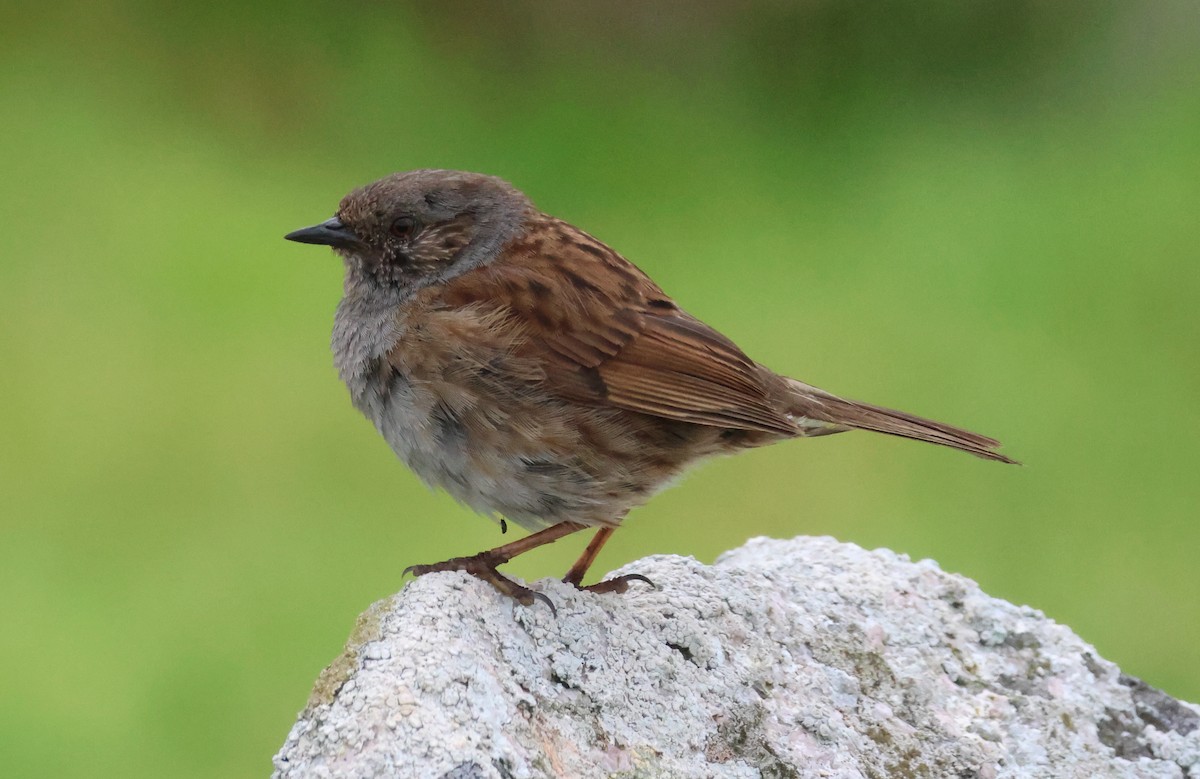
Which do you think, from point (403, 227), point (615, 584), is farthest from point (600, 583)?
point (403, 227)

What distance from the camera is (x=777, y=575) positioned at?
3.06 m

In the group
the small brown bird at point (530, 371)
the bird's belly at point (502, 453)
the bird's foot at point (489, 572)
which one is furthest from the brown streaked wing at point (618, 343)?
the bird's foot at point (489, 572)

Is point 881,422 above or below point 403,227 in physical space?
above

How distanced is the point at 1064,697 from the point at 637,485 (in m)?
0.97

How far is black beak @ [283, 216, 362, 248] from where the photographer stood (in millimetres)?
3252

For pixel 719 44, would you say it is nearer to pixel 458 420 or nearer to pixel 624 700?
pixel 458 420

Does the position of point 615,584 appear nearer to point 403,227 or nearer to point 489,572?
point 489,572

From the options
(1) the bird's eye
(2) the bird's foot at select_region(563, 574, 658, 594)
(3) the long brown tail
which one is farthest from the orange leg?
(1) the bird's eye

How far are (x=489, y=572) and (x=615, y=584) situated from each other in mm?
350

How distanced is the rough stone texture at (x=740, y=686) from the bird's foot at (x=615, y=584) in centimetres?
3

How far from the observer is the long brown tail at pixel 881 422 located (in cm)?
323

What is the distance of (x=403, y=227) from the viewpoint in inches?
129

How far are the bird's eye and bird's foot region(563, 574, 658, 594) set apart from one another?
2.99ft

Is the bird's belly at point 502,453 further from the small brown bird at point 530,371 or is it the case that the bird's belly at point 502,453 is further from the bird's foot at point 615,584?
the bird's foot at point 615,584
